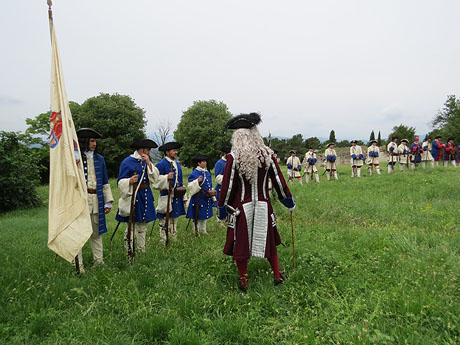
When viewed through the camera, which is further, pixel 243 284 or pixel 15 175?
pixel 15 175

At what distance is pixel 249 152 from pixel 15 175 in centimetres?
1794

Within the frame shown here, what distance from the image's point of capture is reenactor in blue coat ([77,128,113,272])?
16.7 ft

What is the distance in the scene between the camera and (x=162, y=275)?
4.56m

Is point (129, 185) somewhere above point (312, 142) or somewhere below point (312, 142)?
below

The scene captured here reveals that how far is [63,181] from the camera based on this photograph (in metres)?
4.27

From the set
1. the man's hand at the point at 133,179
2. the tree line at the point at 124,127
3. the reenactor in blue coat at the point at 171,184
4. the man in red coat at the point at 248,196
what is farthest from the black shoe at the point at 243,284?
the tree line at the point at 124,127

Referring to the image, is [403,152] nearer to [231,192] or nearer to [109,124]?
[231,192]

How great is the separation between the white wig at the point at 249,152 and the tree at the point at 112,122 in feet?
99.3

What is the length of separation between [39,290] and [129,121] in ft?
108

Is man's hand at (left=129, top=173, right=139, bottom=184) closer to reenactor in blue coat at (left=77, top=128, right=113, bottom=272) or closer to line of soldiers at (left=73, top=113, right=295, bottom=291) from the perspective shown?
line of soldiers at (left=73, top=113, right=295, bottom=291)

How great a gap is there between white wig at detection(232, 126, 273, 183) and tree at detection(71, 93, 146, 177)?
99.3 ft

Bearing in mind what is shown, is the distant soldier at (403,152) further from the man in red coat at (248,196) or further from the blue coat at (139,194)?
the blue coat at (139,194)

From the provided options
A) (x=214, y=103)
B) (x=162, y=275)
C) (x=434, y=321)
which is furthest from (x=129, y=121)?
(x=434, y=321)

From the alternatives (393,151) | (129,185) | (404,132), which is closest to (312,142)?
(404,132)
